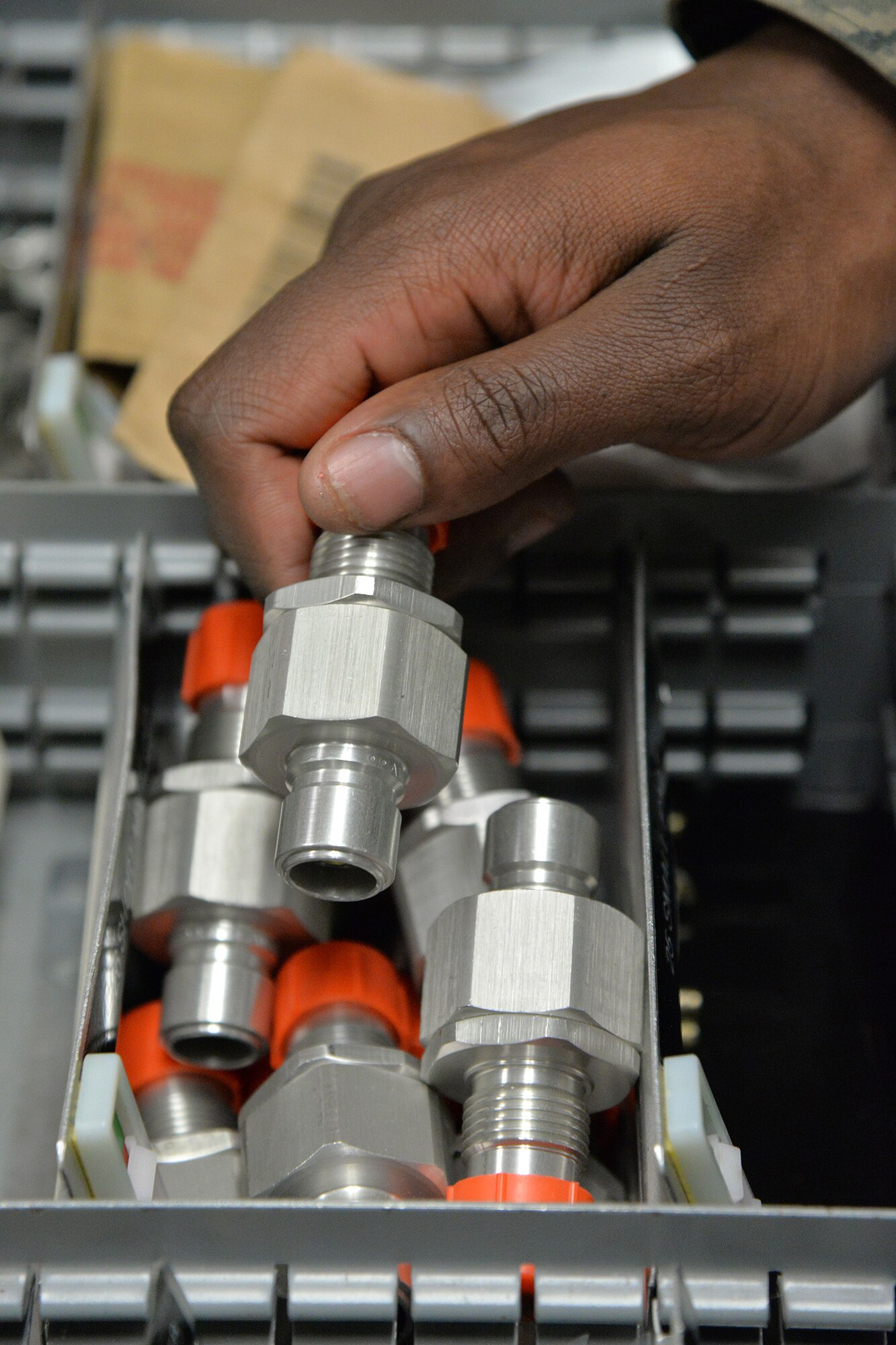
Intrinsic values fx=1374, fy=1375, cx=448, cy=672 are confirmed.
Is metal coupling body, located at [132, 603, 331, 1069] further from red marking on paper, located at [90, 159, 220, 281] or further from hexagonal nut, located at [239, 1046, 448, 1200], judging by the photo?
red marking on paper, located at [90, 159, 220, 281]

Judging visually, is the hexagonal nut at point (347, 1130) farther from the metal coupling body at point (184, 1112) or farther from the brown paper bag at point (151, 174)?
the brown paper bag at point (151, 174)

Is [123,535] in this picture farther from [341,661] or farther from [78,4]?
[78,4]

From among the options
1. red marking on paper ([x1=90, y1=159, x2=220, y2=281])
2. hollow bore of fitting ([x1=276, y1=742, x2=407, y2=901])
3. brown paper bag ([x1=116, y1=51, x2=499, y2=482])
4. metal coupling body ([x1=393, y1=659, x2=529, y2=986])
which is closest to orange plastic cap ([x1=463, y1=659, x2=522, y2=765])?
metal coupling body ([x1=393, y1=659, x2=529, y2=986])

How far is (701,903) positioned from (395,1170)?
0.87 feet

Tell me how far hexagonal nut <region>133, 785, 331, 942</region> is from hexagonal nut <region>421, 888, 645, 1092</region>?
7cm

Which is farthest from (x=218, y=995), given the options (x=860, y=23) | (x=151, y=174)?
(x=151, y=174)

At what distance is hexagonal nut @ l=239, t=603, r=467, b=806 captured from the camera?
0.43 metres

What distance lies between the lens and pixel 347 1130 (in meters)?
0.43

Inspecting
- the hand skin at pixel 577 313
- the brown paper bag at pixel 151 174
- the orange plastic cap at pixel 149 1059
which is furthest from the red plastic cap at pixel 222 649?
the brown paper bag at pixel 151 174

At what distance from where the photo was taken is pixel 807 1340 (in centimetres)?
40

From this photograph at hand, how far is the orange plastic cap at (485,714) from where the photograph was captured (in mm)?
557

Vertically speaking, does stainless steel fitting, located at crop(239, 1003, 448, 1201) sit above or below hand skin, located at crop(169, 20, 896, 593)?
below

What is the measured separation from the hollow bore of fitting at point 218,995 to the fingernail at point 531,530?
20 cm

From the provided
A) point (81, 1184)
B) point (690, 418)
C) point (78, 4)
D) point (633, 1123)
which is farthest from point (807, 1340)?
point (78, 4)
